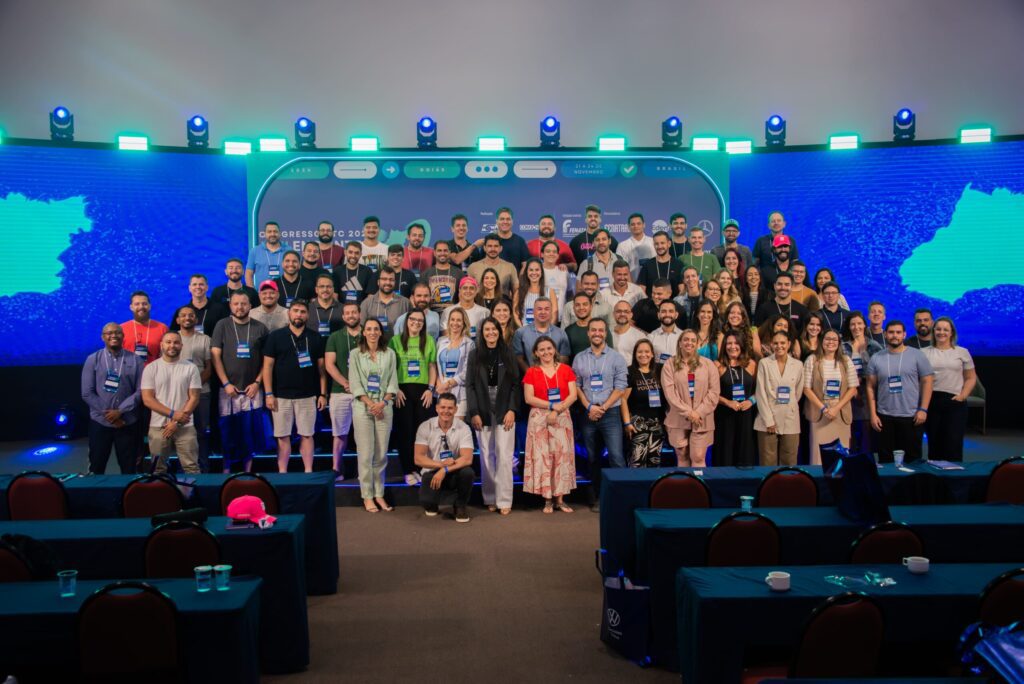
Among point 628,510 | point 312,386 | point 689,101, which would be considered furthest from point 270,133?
point 628,510

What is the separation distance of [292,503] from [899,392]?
5102 millimetres

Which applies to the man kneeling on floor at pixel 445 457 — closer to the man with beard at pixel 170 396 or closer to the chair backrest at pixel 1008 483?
the man with beard at pixel 170 396

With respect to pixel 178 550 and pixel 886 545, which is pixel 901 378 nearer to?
pixel 886 545

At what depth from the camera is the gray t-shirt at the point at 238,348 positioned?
7137mm

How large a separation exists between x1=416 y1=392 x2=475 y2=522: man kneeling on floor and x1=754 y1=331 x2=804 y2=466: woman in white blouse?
96.0 inches

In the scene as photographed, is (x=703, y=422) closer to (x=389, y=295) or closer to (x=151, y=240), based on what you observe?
(x=389, y=295)

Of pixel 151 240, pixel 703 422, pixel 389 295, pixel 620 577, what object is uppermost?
pixel 151 240

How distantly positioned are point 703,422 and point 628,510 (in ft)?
6.50

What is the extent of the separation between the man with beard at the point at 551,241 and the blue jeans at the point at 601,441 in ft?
5.98

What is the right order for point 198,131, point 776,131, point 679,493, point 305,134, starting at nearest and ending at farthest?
point 679,493 → point 198,131 → point 305,134 → point 776,131

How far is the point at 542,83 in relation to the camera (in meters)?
11.4

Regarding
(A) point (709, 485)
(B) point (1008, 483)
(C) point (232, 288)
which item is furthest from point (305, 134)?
(B) point (1008, 483)

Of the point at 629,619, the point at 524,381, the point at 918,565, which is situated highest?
the point at 524,381

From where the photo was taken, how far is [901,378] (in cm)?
702
